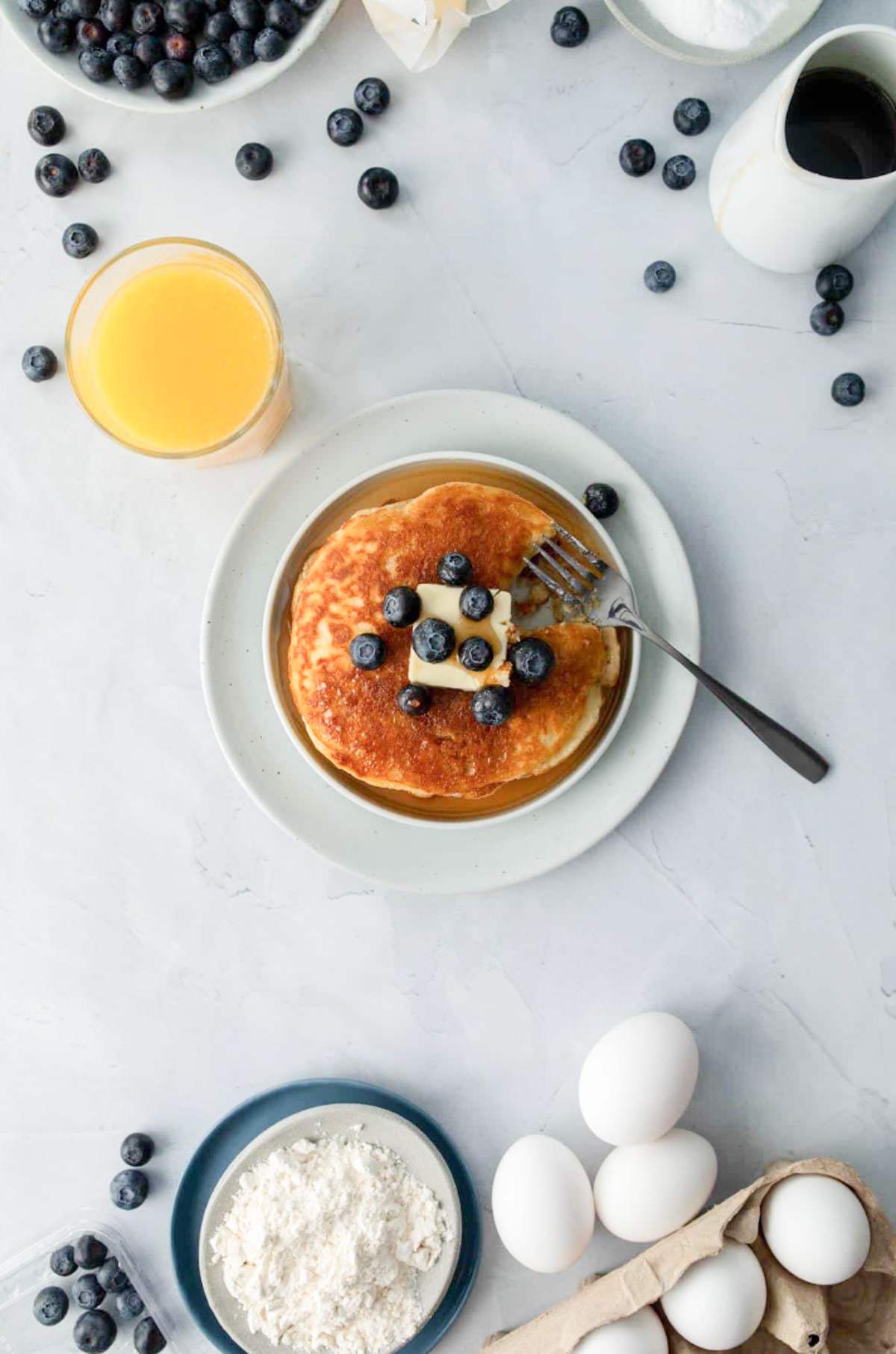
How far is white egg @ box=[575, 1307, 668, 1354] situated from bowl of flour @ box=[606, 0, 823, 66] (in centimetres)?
189

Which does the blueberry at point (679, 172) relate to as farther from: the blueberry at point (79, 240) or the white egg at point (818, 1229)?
the white egg at point (818, 1229)

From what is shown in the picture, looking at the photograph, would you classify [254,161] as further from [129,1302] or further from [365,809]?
[129,1302]

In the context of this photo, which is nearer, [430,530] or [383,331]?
[430,530]

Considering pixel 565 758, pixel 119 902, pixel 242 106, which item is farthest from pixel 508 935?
pixel 242 106

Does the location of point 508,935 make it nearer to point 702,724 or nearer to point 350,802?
point 350,802

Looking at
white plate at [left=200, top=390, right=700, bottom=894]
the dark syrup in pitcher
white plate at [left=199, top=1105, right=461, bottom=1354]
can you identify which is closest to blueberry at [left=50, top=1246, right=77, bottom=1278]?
white plate at [left=199, top=1105, right=461, bottom=1354]

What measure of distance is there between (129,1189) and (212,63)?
1775 mm

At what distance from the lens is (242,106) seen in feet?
6.30

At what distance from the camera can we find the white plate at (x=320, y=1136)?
5.90 feet

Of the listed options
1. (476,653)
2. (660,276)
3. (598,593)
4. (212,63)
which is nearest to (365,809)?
(476,653)

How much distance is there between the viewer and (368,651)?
1.63 m

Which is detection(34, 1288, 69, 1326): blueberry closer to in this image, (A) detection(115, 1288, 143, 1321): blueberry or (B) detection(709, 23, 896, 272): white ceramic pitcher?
(A) detection(115, 1288, 143, 1321): blueberry

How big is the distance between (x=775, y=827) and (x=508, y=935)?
46 cm

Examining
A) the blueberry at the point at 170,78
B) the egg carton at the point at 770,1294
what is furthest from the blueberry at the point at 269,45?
the egg carton at the point at 770,1294
